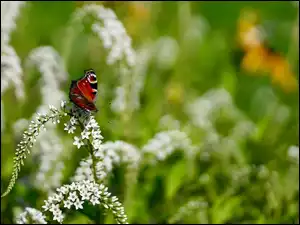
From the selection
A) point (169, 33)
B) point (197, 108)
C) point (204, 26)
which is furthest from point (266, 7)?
point (197, 108)

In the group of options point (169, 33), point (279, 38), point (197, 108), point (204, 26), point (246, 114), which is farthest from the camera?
point (204, 26)

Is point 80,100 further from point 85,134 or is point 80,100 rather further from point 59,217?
point 59,217

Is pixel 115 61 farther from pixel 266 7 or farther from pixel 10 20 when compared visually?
pixel 266 7

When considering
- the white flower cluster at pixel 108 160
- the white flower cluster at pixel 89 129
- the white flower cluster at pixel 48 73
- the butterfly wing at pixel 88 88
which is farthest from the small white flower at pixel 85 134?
the white flower cluster at pixel 48 73

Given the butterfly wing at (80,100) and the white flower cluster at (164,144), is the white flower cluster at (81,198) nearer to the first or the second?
the butterfly wing at (80,100)

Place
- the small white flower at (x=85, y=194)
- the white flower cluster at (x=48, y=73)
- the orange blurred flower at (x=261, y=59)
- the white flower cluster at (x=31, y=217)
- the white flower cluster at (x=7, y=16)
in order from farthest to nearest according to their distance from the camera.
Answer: the orange blurred flower at (x=261, y=59) → the white flower cluster at (x=48, y=73) → the white flower cluster at (x=7, y=16) → the white flower cluster at (x=31, y=217) → the small white flower at (x=85, y=194)

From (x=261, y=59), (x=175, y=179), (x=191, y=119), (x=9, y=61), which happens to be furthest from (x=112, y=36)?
(x=261, y=59)
